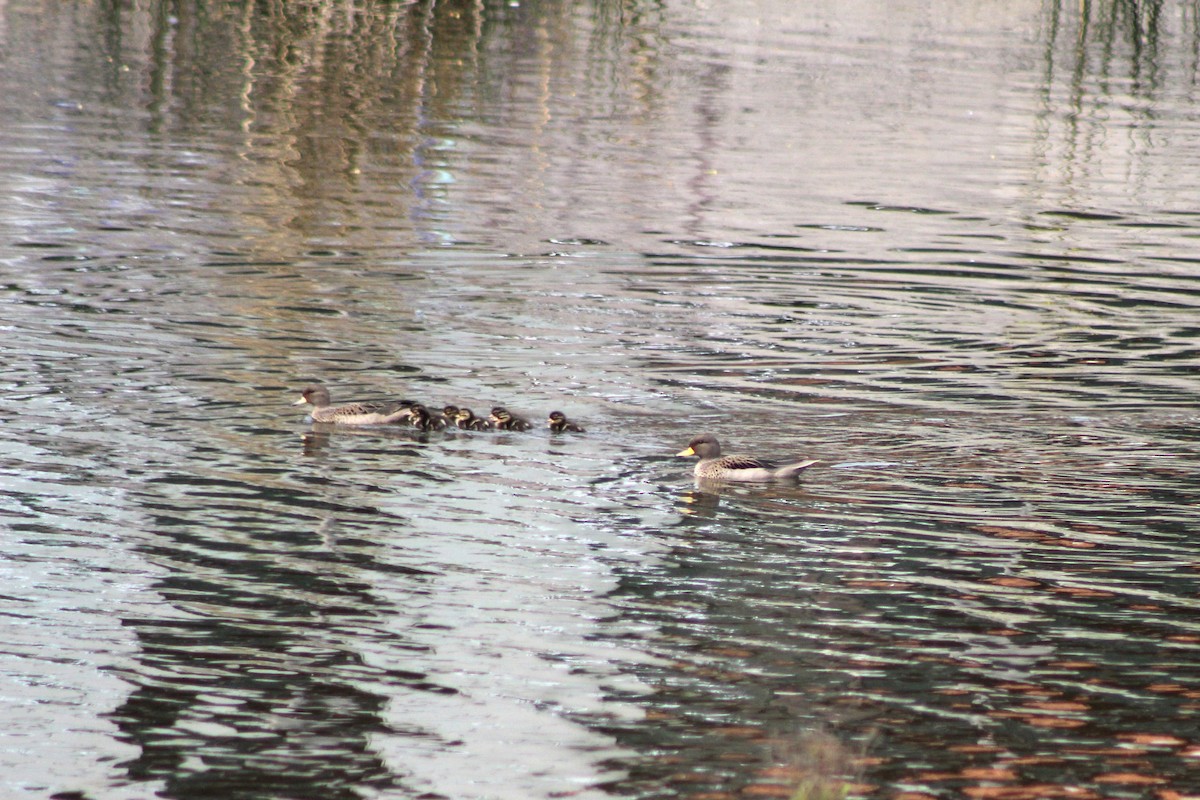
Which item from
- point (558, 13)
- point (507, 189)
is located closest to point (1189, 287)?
point (507, 189)

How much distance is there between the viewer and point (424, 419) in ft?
39.6

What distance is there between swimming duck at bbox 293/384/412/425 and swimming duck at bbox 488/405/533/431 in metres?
0.57

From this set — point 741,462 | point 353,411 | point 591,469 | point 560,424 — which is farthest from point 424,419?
point 741,462

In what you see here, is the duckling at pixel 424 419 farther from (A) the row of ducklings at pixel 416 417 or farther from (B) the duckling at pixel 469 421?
(B) the duckling at pixel 469 421

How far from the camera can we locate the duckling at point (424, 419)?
12.0 metres

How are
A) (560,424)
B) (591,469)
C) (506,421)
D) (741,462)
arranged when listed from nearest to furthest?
(741,462) → (591,469) → (560,424) → (506,421)

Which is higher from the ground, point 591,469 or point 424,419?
point 424,419

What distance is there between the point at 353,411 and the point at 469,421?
2.50ft

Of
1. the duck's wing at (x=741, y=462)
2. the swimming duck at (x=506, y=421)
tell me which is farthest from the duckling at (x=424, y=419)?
the duck's wing at (x=741, y=462)

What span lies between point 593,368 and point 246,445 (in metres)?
3.30

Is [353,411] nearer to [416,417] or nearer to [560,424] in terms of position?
[416,417]

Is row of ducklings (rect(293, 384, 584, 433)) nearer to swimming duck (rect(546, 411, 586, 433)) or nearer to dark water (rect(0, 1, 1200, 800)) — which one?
swimming duck (rect(546, 411, 586, 433))

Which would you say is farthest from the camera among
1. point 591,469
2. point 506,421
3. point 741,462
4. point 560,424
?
point 506,421

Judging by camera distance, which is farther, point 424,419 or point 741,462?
point 424,419
